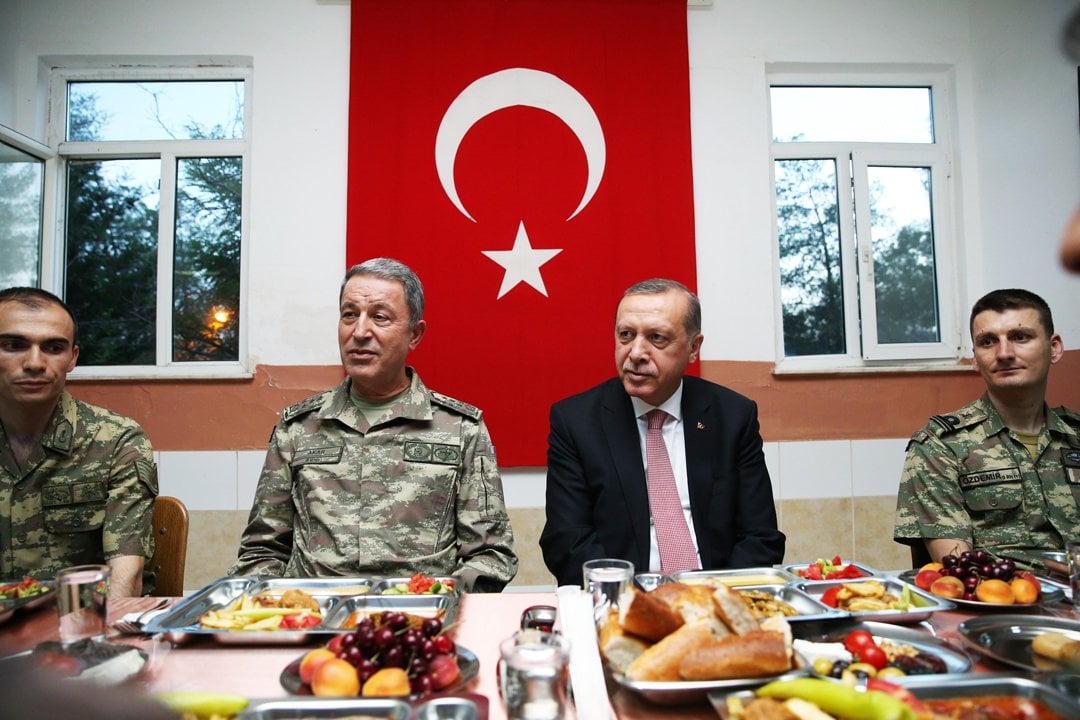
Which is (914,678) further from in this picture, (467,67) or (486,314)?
(467,67)

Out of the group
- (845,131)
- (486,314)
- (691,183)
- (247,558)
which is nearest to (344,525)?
(247,558)

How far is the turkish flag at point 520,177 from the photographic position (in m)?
3.00

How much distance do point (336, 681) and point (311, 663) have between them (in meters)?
0.07

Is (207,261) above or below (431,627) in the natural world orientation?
above

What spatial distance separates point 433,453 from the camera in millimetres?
2018

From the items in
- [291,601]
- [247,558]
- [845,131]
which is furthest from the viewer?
[845,131]

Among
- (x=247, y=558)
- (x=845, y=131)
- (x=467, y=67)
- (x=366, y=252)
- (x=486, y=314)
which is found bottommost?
(x=247, y=558)

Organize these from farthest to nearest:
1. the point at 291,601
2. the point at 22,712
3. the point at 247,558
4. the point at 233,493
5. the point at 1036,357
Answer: the point at 233,493, the point at 1036,357, the point at 247,558, the point at 291,601, the point at 22,712

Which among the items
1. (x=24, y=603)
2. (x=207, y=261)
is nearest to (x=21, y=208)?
(x=207, y=261)

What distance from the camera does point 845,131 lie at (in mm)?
3359

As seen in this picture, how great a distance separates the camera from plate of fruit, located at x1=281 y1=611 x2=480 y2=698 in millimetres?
884

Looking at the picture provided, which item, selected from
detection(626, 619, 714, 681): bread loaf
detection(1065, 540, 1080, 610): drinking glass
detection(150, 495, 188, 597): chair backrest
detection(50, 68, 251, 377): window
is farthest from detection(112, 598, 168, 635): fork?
detection(50, 68, 251, 377): window

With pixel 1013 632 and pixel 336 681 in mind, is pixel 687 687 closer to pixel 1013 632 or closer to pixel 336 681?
pixel 336 681

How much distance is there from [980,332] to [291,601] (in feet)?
7.55
